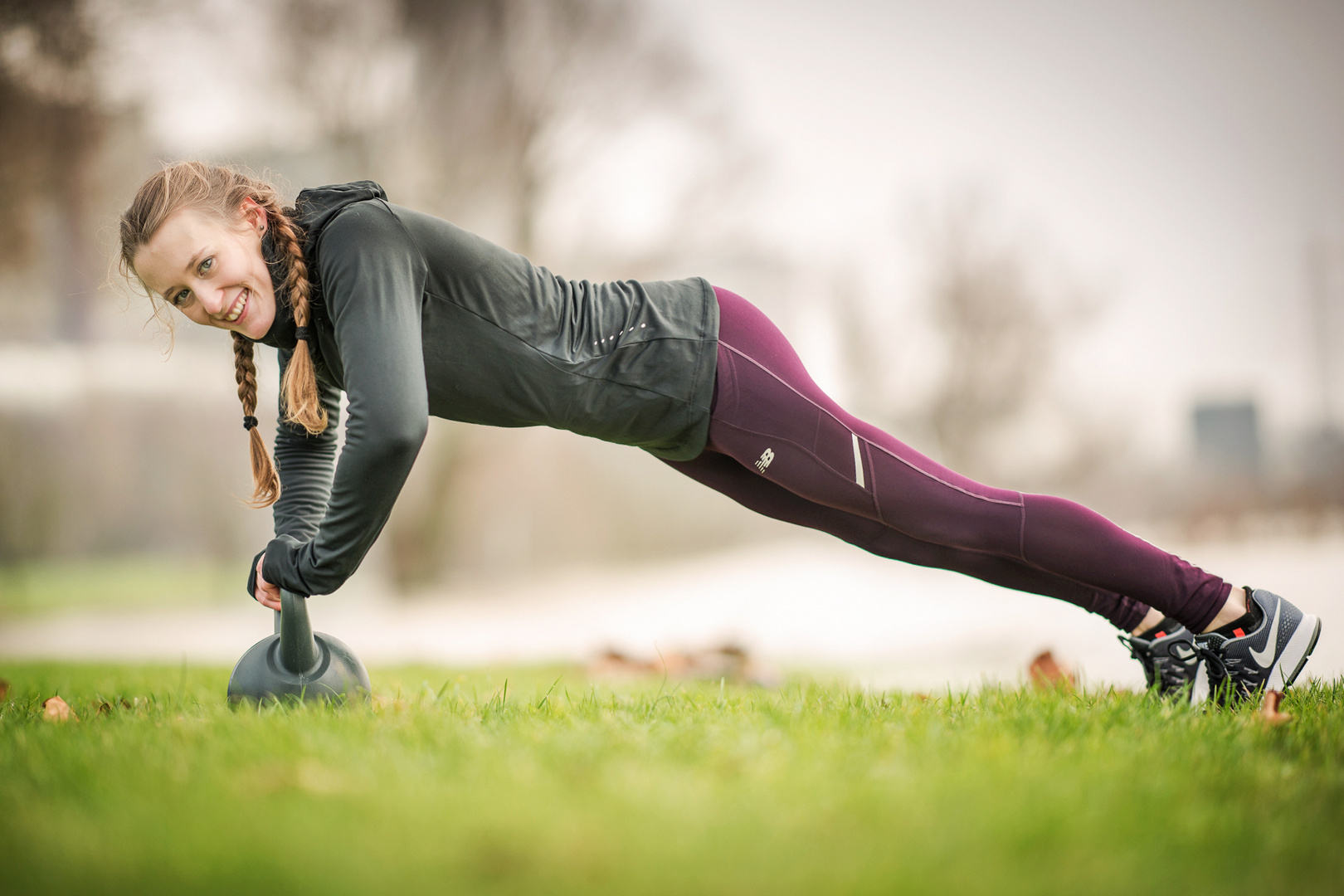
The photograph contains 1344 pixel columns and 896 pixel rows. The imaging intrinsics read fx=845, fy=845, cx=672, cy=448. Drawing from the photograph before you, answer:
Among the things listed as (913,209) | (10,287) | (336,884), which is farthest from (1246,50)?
(10,287)

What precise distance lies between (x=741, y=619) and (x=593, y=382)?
16.7ft

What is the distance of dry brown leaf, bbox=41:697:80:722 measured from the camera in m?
1.67

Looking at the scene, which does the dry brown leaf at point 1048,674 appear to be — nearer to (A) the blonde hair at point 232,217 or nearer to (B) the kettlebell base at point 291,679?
(B) the kettlebell base at point 291,679

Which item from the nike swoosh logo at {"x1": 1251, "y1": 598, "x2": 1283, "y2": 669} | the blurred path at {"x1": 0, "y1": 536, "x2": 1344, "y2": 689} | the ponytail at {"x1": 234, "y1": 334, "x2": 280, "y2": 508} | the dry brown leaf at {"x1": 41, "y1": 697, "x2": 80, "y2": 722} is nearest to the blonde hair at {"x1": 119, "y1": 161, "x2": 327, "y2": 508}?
the ponytail at {"x1": 234, "y1": 334, "x2": 280, "y2": 508}

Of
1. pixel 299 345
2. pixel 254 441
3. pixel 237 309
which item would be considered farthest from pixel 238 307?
pixel 254 441

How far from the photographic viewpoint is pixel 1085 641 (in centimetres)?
461

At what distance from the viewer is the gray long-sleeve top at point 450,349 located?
1427 mm

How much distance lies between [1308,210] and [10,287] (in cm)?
978

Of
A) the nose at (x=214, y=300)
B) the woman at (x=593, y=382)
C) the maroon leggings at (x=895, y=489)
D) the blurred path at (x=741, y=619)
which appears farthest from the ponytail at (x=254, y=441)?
the blurred path at (x=741, y=619)

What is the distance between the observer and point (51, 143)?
6.32 m

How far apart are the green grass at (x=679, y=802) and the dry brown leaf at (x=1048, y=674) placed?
1.07 ft

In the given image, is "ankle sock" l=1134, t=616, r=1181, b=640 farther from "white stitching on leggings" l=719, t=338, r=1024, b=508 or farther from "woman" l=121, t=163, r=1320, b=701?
"white stitching on leggings" l=719, t=338, r=1024, b=508

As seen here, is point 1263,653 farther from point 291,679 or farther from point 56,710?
point 56,710

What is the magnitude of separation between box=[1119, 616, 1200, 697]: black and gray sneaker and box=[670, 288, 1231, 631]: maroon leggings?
4.0 inches
